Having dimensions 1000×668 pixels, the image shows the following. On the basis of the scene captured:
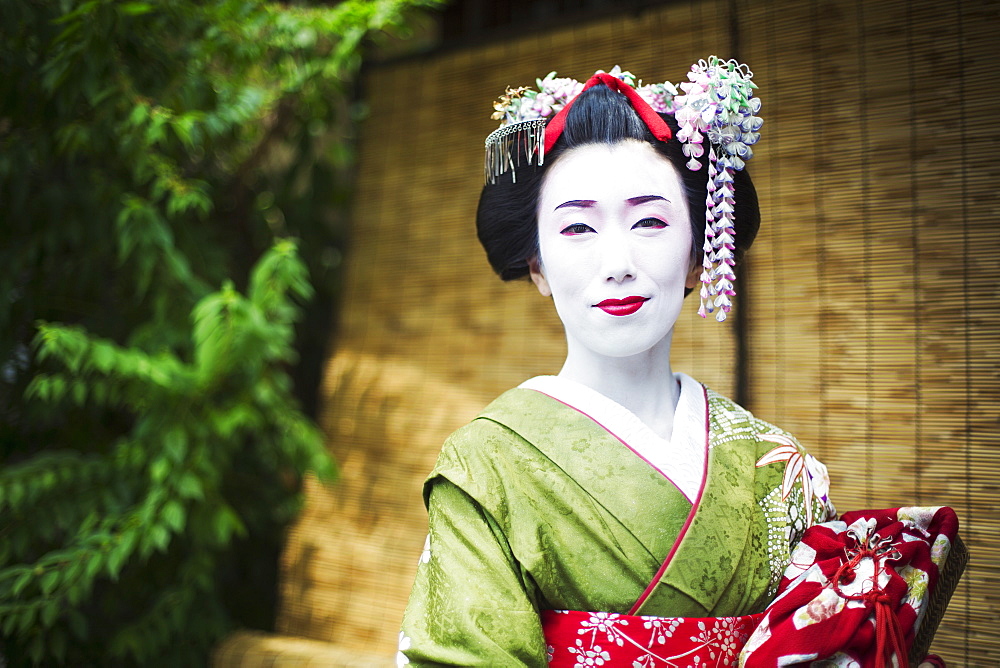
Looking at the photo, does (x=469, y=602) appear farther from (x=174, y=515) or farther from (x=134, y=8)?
(x=134, y=8)

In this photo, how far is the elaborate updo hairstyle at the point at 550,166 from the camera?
1367 mm

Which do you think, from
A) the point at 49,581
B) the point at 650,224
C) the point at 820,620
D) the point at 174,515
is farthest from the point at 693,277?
the point at 49,581

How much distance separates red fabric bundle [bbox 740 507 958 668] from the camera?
1162mm

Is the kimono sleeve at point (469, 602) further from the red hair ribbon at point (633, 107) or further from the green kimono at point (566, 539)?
the red hair ribbon at point (633, 107)

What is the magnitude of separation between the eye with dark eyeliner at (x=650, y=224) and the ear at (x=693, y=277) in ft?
0.50

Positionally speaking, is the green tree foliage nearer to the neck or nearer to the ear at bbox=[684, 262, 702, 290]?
the neck

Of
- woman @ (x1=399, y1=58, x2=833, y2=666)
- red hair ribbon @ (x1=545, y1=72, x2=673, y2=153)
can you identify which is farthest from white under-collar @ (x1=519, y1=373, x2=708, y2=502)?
red hair ribbon @ (x1=545, y1=72, x2=673, y2=153)

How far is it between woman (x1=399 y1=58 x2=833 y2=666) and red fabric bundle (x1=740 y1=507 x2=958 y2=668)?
3.0 inches

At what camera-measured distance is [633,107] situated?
4.52 feet

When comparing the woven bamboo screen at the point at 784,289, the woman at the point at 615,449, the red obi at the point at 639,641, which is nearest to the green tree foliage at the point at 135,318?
the woven bamboo screen at the point at 784,289

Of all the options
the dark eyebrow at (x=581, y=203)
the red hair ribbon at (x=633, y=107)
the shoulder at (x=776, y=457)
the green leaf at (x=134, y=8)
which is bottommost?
the shoulder at (x=776, y=457)

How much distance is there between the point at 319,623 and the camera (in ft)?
8.57

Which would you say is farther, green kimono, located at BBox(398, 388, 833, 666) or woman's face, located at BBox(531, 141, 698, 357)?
woman's face, located at BBox(531, 141, 698, 357)

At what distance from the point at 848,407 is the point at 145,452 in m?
2.03
